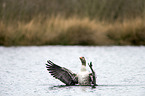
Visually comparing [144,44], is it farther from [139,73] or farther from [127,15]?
[139,73]

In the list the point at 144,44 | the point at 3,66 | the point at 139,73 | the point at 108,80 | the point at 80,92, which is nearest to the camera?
the point at 80,92

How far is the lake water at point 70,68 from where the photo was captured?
361 inches

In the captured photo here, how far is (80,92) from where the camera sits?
352 inches

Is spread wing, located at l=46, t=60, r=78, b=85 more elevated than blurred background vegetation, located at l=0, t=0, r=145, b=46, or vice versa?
blurred background vegetation, located at l=0, t=0, r=145, b=46

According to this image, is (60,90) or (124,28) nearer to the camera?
(60,90)

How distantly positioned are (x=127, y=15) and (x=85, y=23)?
9.35 feet

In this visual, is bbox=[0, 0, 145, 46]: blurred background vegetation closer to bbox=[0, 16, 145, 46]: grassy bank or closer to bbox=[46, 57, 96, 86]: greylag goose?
bbox=[0, 16, 145, 46]: grassy bank

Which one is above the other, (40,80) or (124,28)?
(124,28)

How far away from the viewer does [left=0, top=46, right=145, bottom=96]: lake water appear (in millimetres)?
9180

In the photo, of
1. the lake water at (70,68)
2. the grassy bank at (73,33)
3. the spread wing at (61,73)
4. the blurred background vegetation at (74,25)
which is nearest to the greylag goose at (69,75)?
the spread wing at (61,73)

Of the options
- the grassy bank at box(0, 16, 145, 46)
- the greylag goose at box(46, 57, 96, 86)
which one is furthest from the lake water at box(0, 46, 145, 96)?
the grassy bank at box(0, 16, 145, 46)

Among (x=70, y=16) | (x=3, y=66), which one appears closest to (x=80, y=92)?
(x=3, y=66)

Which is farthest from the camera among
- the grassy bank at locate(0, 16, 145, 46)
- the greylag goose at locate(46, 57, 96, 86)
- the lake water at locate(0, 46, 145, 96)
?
the grassy bank at locate(0, 16, 145, 46)

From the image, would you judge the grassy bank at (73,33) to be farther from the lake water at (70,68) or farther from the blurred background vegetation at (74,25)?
the lake water at (70,68)
